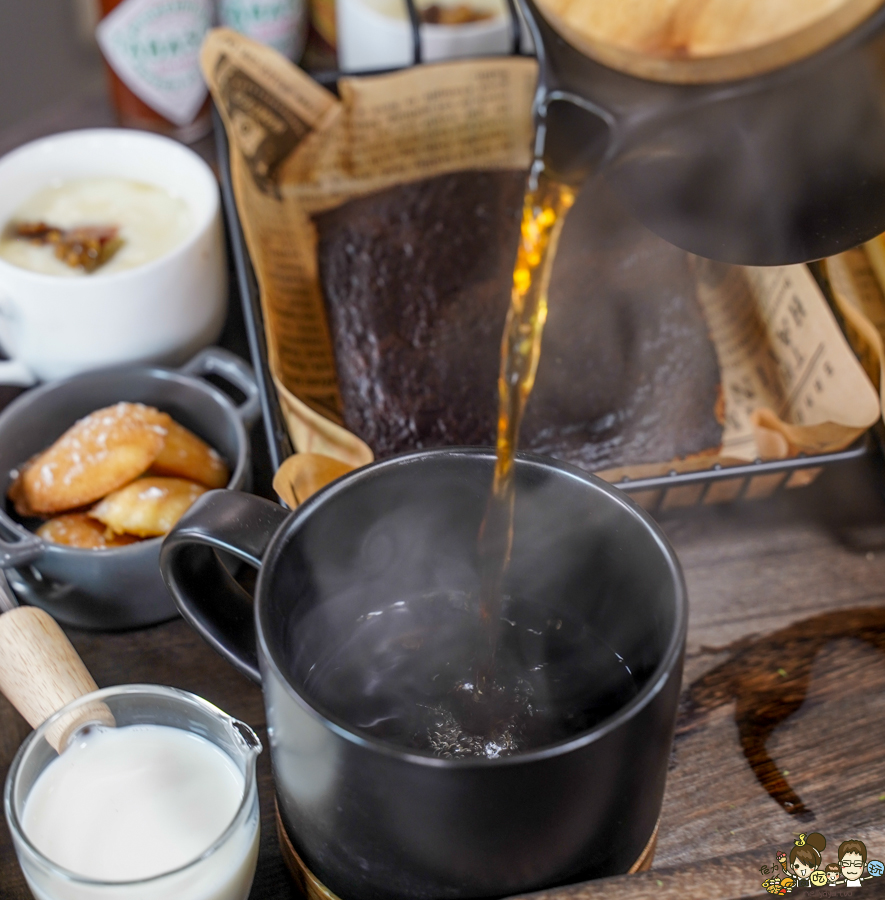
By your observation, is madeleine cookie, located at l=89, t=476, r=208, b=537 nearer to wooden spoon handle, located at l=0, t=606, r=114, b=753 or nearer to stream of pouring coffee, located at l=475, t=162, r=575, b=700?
wooden spoon handle, located at l=0, t=606, r=114, b=753

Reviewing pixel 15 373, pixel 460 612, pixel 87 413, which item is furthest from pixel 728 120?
pixel 15 373

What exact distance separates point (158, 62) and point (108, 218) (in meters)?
0.29

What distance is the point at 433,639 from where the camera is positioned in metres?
0.65

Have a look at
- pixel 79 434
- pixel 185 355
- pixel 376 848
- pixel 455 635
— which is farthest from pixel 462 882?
pixel 185 355

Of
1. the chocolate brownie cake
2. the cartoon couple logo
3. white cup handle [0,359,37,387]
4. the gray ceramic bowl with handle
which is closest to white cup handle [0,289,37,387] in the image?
white cup handle [0,359,37,387]

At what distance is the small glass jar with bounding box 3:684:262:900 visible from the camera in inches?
21.4

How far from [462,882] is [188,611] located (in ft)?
0.74

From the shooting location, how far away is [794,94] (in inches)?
18.4

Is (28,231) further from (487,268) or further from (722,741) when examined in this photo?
(722,741)

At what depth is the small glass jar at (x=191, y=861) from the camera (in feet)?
1.78

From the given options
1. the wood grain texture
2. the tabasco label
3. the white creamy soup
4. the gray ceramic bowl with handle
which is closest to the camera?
the wood grain texture

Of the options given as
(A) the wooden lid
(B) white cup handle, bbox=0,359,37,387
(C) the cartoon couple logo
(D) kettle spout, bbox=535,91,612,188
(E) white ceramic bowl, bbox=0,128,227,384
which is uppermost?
(A) the wooden lid

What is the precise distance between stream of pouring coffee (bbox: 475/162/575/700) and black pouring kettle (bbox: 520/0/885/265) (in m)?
0.03

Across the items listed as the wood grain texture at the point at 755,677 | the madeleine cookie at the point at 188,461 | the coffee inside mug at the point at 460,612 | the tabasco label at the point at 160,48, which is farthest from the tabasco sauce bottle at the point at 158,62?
the coffee inside mug at the point at 460,612
